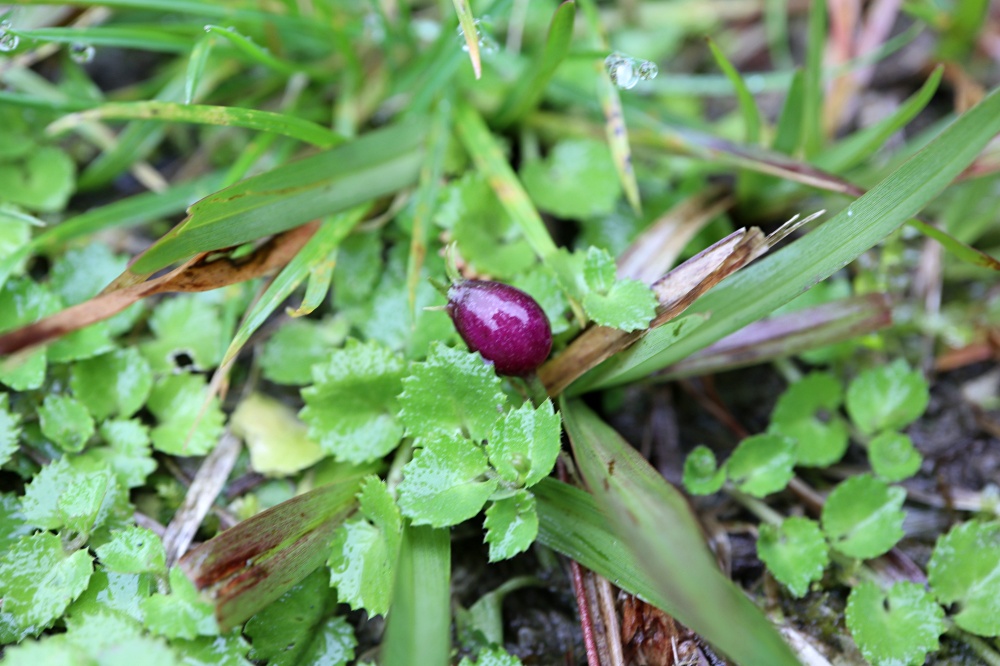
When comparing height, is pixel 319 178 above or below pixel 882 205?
above

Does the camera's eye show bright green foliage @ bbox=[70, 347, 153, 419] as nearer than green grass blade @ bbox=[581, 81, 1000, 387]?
No

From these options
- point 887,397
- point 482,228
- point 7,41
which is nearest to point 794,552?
point 887,397

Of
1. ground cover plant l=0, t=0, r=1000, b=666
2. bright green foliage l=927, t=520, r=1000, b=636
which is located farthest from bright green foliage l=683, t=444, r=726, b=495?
bright green foliage l=927, t=520, r=1000, b=636

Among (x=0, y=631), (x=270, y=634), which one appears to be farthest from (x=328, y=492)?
(x=0, y=631)

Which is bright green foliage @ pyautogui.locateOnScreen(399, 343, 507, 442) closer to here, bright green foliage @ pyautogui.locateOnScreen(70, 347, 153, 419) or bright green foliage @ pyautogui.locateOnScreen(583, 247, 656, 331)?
bright green foliage @ pyautogui.locateOnScreen(583, 247, 656, 331)

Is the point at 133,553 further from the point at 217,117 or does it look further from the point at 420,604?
the point at 217,117

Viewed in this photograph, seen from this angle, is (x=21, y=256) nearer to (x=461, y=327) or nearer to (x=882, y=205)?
(x=461, y=327)
